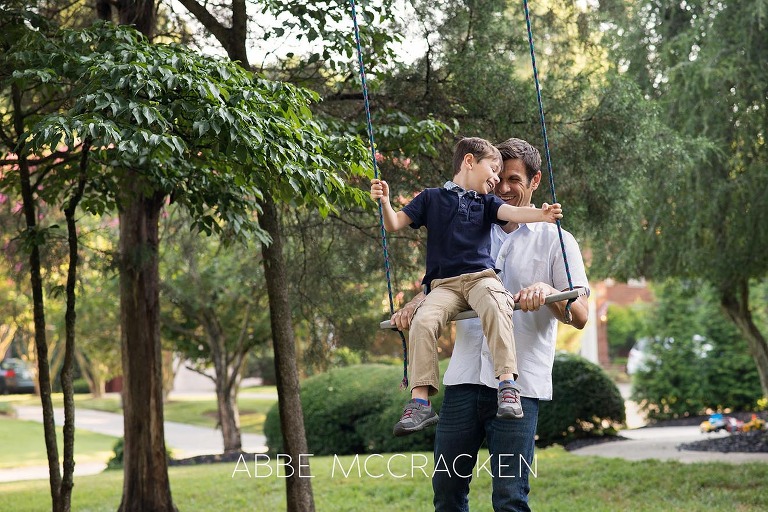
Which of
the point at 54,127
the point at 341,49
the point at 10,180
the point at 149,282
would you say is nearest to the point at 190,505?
the point at 149,282

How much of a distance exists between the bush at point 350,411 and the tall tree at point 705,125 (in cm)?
364

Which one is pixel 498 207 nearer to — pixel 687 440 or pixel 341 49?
pixel 341 49

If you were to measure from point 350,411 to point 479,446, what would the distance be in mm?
9680

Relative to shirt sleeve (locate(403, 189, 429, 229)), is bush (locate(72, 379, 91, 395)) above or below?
below

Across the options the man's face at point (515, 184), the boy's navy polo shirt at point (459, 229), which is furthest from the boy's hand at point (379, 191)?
the man's face at point (515, 184)

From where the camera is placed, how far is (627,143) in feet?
25.0

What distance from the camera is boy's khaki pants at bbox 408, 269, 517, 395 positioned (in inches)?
123

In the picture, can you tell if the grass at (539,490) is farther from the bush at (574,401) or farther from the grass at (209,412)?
the grass at (209,412)

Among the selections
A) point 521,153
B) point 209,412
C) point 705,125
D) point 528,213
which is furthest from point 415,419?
point 209,412

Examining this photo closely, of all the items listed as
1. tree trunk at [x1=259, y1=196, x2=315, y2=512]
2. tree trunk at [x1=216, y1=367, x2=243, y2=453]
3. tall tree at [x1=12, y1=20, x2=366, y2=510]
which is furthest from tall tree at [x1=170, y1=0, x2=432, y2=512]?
tree trunk at [x1=216, y1=367, x2=243, y2=453]

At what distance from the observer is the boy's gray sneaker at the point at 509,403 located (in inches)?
118

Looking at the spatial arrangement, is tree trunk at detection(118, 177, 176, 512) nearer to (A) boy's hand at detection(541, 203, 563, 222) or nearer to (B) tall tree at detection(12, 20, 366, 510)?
(B) tall tree at detection(12, 20, 366, 510)

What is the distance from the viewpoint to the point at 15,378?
108ft

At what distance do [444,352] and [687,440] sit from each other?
6.27m
